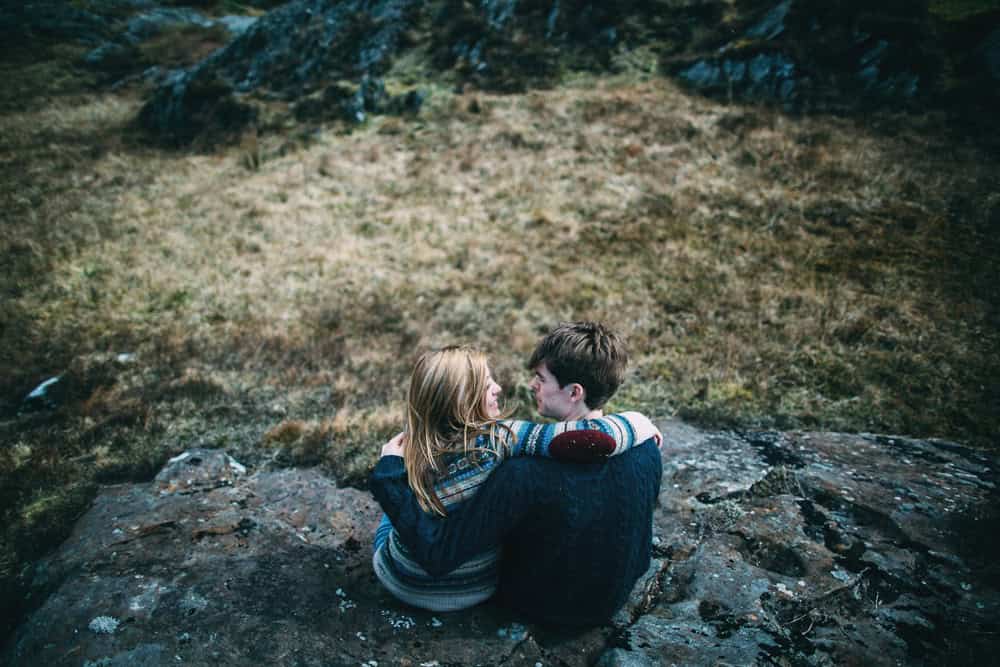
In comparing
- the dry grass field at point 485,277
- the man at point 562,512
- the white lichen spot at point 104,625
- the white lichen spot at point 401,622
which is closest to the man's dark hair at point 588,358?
the man at point 562,512

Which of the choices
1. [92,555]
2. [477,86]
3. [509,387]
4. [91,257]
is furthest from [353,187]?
[92,555]

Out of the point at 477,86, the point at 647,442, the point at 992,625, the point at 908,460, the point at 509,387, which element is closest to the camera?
the point at 647,442

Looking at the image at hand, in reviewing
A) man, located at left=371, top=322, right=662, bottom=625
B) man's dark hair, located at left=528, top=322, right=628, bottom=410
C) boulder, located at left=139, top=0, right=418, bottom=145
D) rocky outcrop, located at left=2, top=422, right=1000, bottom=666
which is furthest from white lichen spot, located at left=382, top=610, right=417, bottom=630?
boulder, located at left=139, top=0, right=418, bottom=145

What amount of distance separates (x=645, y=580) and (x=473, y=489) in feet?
5.27

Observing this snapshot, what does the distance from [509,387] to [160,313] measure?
6.19 meters

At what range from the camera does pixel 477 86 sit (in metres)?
18.7

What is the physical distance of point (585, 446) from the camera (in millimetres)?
2119

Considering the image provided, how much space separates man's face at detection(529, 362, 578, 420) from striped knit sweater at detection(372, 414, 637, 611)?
0.73ft

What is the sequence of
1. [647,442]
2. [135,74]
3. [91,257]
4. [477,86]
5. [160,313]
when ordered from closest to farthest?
[647,442] < [160,313] < [91,257] < [477,86] < [135,74]

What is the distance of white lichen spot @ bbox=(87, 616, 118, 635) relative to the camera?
2686 mm

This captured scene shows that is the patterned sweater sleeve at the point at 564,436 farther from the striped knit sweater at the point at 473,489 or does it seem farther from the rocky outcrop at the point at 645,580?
the rocky outcrop at the point at 645,580

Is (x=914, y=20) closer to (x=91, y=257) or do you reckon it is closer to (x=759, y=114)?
(x=759, y=114)

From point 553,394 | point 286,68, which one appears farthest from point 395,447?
point 286,68

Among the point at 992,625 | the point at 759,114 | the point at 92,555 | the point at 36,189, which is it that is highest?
the point at 759,114
